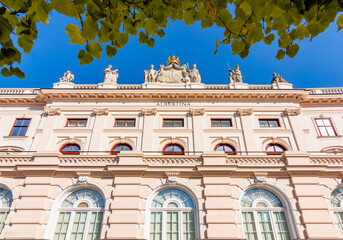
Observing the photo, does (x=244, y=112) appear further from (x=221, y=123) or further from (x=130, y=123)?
(x=130, y=123)

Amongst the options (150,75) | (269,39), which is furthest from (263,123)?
(269,39)

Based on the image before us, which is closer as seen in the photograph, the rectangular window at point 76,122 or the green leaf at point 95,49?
the green leaf at point 95,49

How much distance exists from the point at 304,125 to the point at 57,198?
2025cm

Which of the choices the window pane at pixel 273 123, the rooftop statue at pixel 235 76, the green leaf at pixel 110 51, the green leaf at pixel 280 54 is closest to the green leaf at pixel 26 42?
the green leaf at pixel 110 51

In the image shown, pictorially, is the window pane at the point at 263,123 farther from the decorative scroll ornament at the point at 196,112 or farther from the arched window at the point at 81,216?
the arched window at the point at 81,216

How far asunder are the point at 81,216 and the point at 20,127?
1210 centimetres

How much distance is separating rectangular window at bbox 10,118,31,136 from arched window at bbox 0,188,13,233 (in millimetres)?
7291

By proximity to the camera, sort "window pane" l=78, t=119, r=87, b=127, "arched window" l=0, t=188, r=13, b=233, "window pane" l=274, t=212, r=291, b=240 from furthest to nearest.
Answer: "window pane" l=78, t=119, r=87, b=127 → "arched window" l=0, t=188, r=13, b=233 → "window pane" l=274, t=212, r=291, b=240

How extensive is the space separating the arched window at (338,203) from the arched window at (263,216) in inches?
116

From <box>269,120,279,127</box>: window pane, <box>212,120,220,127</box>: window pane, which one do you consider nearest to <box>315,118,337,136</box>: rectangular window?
<box>269,120,279,127</box>: window pane

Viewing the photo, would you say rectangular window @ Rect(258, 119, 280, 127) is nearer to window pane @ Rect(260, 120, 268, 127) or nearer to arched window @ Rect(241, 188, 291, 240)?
window pane @ Rect(260, 120, 268, 127)

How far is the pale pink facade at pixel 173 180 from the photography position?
1300cm

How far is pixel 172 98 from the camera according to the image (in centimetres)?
2267

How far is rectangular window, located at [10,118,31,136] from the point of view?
68.1ft
